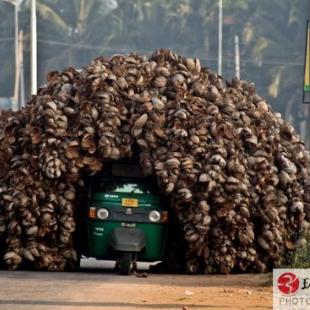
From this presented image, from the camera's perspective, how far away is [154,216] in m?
19.0

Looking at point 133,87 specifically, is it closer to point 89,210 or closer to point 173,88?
point 173,88

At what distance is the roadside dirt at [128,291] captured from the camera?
14547 mm

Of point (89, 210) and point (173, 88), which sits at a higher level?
point (173, 88)

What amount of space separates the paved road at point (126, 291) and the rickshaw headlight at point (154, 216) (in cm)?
89

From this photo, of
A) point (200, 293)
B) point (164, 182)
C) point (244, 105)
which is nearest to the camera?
point (200, 293)

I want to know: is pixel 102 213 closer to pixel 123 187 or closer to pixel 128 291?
pixel 123 187

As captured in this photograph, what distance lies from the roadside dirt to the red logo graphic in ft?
5.66

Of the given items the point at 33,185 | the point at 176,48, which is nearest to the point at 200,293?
the point at 33,185

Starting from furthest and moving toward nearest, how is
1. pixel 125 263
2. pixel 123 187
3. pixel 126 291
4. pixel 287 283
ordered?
pixel 123 187 → pixel 125 263 → pixel 126 291 → pixel 287 283

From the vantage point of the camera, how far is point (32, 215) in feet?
62.5

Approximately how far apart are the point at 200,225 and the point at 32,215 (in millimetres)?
2679

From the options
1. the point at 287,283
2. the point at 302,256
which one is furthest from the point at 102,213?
the point at 287,283

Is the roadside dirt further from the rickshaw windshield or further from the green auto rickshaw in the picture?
the rickshaw windshield

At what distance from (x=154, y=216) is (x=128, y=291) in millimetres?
3037
